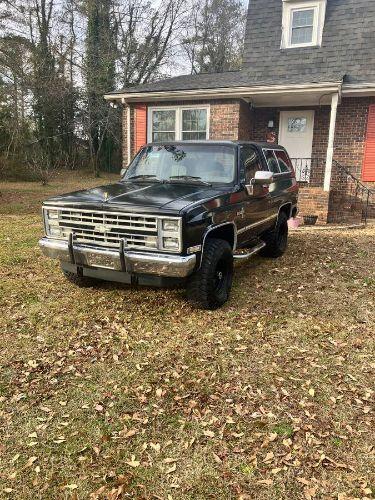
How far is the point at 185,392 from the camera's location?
336 centimetres

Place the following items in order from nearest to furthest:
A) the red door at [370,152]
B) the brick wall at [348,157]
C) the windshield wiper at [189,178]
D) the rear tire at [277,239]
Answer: the windshield wiper at [189,178] < the rear tire at [277,239] < the red door at [370,152] < the brick wall at [348,157]

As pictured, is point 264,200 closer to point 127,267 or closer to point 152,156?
point 152,156

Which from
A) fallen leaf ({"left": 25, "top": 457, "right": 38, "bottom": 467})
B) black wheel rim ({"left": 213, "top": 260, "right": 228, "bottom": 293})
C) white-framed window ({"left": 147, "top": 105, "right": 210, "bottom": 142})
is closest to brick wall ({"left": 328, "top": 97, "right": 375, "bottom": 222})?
white-framed window ({"left": 147, "top": 105, "right": 210, "bottom": 142})

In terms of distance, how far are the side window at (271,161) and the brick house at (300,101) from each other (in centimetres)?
513

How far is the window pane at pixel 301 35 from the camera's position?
13.4 meters

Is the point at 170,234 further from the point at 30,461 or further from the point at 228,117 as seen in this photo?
the point at 228,117

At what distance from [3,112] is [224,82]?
14.3m

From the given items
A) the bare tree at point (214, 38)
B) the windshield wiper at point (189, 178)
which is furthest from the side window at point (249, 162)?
the bare tree at point (214, 38)

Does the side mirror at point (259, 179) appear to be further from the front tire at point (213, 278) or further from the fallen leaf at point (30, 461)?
the fallen leaf at point (30, 461)

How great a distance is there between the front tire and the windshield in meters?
0.91

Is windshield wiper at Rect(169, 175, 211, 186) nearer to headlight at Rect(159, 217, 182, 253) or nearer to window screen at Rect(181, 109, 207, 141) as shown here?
headlight at Rect(159, 217, 182, 253)

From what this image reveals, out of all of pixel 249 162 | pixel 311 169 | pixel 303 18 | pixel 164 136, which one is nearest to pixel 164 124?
pixel 164 136

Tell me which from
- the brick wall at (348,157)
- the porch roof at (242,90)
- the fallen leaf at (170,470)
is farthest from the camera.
A: the brick wall at (348,157)

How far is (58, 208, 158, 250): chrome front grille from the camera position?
4223mm
